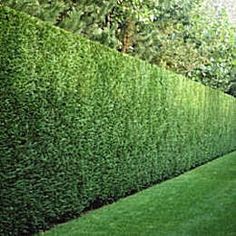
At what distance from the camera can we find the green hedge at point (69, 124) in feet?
22.9

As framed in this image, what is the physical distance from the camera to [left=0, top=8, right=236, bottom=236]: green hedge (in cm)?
697

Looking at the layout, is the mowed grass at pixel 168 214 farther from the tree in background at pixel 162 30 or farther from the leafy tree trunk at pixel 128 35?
the leafy tree trunk at pixel 128 35

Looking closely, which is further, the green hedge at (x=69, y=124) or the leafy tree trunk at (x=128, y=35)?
A: the leafy tree trunk at (x=128, y=35)

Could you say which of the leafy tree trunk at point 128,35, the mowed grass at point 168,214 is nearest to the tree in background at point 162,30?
the leafy tree trunk at point 128,35

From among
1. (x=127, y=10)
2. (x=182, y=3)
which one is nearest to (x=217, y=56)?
(x=182, y=3)

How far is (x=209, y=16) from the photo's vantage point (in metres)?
20.9

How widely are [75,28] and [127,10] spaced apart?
361 centimetres

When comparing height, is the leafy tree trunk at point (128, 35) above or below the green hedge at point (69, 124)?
above

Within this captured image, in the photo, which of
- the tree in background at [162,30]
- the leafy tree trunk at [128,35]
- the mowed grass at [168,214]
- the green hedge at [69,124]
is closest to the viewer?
the green hedge at [69,124]

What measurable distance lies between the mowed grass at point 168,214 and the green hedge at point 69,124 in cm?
37

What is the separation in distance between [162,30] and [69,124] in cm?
1128

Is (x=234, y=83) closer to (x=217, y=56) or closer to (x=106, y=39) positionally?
(x=217, y=56)

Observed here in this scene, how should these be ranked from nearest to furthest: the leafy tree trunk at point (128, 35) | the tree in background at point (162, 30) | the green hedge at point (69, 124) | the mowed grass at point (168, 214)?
1. the green hedge at point (69, 124)
2. the mowed grass at point (168, 214)
3. the tree in background at point (162, 30)
4. the leafy tree trunk at point (128, 35)

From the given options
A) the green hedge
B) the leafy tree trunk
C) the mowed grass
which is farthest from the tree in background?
the mowed grass
